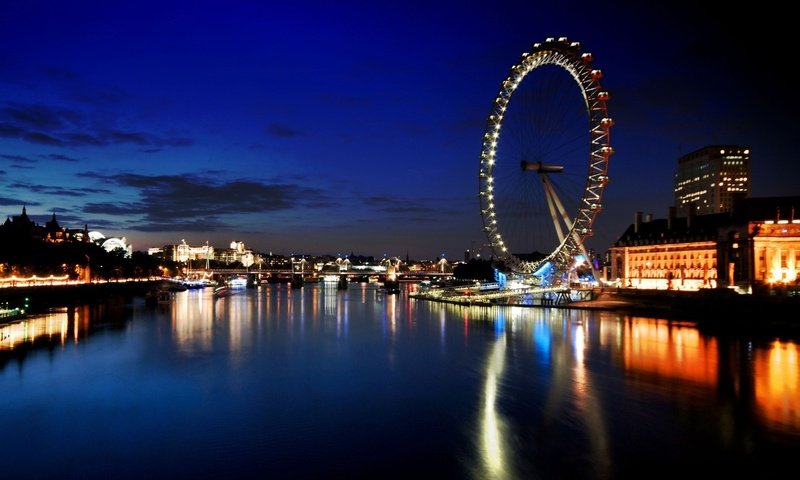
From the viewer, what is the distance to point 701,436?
13016 mm

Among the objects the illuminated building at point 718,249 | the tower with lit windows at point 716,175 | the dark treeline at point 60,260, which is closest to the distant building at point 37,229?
the dark treeline at point 60,260

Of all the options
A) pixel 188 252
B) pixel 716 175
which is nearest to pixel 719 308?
pixel 716 175

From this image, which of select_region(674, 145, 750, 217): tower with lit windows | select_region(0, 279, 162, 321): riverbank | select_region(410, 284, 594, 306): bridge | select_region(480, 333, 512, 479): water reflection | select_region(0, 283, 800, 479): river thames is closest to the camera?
select_region(480, 333, 512, 479): water reflection

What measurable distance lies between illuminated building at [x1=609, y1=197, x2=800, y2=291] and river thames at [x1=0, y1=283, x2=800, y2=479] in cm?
1341

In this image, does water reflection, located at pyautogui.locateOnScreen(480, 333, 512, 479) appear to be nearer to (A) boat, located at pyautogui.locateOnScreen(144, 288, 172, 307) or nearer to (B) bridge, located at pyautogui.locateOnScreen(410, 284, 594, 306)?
(B) bridge, located at pyautogui.locateOnScreen(410, 284, 594, 306)

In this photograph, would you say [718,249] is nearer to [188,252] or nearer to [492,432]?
[492,432]

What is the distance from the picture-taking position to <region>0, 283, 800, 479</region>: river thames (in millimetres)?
11508

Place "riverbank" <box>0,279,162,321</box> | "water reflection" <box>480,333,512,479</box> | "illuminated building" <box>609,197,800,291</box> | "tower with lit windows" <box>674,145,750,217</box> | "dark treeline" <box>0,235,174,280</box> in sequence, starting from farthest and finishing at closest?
"tower with lit windows" <box>674,145,750,217</box>, "dark treeline" <box>0,235,174,280</box>, "riverbank" <box>0,279,162,321</box>, "illuminated building" <box>609,197,800,291</box>, "water reflection" <box>480,333,512,479</box>

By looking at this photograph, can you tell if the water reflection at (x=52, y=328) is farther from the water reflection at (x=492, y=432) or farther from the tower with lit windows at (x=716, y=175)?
the tower with lit windows at (x=716, y=175)

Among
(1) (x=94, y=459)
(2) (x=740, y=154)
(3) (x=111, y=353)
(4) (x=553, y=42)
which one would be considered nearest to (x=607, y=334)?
(4) (x=553, y=42)

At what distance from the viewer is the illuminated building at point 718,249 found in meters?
39.4

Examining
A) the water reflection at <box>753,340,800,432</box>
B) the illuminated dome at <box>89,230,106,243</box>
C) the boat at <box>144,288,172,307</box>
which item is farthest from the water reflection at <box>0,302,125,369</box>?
the illuminated dome at <box>89,230,106,243</box>

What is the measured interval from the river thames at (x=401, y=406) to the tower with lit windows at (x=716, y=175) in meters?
75.2

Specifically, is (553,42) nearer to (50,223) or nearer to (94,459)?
(94,459)
